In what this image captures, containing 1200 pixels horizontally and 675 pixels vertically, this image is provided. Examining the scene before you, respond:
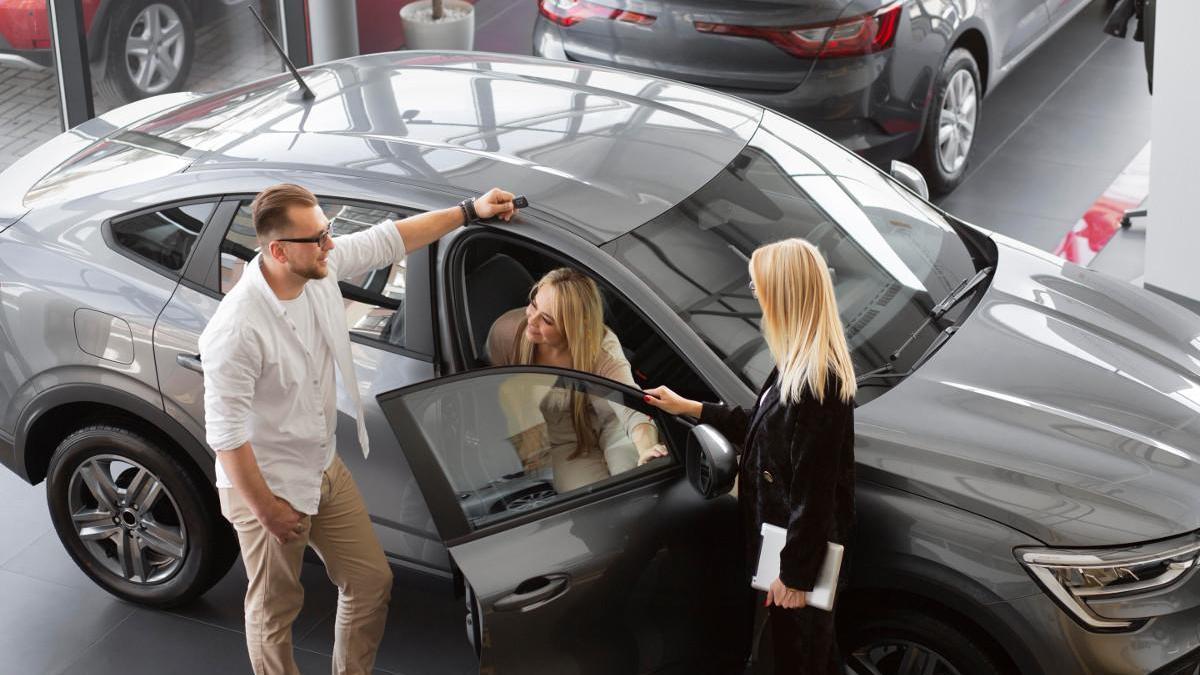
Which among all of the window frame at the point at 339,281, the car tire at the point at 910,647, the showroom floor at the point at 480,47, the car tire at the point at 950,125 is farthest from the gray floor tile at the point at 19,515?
the car tire at the point at 950,125

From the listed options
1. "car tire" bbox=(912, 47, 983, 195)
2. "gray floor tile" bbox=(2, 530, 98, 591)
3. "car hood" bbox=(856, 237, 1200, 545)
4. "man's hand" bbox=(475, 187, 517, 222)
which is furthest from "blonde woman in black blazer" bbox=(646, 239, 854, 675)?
"car tire" bbox=(912, 47, 983, 195)

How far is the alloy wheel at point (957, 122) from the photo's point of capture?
6.87m

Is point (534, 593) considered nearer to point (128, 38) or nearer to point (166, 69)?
point (128, 38)

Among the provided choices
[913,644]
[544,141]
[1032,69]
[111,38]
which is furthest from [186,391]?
[1032,69]

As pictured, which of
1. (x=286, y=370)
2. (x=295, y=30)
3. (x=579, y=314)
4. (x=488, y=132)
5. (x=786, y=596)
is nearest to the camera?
(x=786, y=596)

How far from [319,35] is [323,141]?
4324 millimetres

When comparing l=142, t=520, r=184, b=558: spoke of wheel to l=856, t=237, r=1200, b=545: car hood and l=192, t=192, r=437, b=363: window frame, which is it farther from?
l=856, t=237, r=1200, b=545: car hood

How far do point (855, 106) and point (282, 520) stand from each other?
3803 millimetres

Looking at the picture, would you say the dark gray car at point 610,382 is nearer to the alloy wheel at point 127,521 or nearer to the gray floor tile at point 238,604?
the alloy wheel at point 127,521

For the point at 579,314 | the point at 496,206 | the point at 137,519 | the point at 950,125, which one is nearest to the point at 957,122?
the point at 950,125

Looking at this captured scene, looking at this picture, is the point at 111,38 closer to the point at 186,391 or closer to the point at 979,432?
the point at 186,391

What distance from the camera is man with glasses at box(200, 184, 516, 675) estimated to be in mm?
3299

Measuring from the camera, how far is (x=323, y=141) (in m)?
4.07

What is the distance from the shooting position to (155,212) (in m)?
4.09
